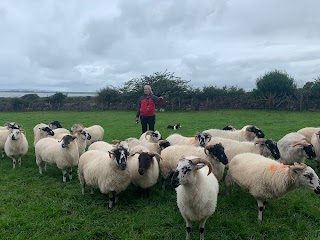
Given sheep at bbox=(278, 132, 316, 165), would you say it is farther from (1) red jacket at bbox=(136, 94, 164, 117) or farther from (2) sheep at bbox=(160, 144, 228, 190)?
(1) red jacket at bbox=(136, 94, 164, 117)

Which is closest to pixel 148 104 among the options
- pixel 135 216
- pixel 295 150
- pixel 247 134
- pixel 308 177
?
pixel 247 134

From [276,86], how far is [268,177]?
97.1 feet

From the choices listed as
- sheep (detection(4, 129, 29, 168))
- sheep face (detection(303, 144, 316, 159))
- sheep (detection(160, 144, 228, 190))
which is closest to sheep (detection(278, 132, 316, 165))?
sheep face (detection(303, 144, 316, 159))

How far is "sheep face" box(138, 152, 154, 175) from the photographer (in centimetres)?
643

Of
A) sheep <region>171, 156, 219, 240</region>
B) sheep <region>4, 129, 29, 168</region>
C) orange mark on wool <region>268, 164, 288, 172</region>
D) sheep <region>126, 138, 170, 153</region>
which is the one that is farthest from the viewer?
sheep <region>4, 129, 29, 168</region>

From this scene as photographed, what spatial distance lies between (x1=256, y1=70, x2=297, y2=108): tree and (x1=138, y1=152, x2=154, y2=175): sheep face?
27.1m

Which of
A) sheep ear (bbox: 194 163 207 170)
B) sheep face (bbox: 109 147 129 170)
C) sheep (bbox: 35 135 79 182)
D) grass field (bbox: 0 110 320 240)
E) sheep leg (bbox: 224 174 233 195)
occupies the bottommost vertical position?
grass field (bbox: 0 110 320 240)

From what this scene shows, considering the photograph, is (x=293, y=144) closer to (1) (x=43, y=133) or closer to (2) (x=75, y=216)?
(2) (x=75, y=216)

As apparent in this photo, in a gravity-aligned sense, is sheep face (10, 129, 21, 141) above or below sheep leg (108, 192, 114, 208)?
above

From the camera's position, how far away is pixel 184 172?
4.71 metres

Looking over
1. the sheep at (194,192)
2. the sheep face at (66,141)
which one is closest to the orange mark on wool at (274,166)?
the sheep at (194,192)

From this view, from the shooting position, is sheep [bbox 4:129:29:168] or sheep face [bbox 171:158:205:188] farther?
sheep [bbox 4:129:29:168]

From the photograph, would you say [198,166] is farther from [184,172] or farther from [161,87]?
[161,87]

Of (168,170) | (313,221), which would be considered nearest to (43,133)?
(168,170)
